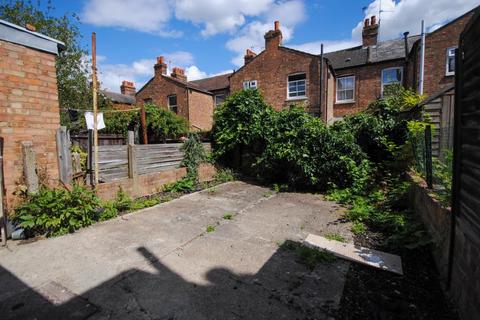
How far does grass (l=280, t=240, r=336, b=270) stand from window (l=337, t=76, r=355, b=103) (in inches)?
573

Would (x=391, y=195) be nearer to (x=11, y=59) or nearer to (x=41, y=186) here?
(x=41, y=186)

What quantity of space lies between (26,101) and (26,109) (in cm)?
15

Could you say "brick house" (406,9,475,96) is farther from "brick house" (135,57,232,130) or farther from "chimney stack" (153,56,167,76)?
"chimney stack" (153,56,167,76)

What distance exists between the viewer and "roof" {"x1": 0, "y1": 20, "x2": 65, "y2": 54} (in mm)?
4117

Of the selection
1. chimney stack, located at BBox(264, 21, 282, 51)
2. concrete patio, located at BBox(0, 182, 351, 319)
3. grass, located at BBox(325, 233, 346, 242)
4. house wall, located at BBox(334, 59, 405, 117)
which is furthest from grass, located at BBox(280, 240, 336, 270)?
chimney stack, located at BBox(264, 21, 282, 51)

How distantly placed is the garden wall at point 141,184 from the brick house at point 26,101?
1165mm

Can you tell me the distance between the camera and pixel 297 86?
15.5 meters

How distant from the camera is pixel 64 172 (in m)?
4.97

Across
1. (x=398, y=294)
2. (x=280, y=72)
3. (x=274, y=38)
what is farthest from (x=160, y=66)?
(x=398, y=294)

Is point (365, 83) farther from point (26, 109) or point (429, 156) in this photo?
point (26, 109)

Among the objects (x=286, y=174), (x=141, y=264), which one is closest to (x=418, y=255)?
(x=141, y=264)

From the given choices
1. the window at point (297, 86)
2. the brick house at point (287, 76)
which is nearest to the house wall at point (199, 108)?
the brick house at point (287, 76)

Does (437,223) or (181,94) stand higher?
(181,94)

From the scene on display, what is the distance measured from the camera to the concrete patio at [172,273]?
2.43m
